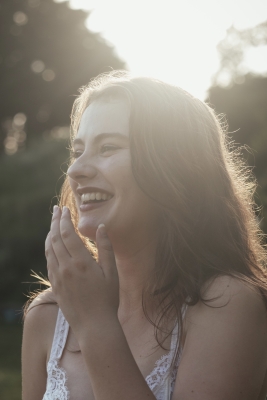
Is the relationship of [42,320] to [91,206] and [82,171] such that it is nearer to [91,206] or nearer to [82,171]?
[91,206]

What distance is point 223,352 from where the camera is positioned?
8.01 feet

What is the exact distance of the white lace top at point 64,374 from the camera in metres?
2.71

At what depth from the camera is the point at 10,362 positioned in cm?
1089

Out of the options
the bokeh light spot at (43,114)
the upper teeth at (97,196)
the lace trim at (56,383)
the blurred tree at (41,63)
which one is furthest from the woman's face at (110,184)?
the bokeh light spot at (43,114)

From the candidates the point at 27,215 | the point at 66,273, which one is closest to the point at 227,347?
the point at 66,273

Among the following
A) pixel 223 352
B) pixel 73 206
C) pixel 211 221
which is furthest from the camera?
pixel 73 206

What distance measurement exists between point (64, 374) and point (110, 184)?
108cm

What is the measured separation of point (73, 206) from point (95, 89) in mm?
887

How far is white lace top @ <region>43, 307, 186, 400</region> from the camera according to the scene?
2.71 metres

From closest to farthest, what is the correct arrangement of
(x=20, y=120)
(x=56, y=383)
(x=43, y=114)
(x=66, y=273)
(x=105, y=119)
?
(x=66, y=273)
(x=56, y=383)
(x=105, y=119)
(x=43, y=114)
(x=20, y=120)

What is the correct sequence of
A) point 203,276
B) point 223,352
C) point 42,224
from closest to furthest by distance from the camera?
point 223,352 → point 203,276 → point 42,224

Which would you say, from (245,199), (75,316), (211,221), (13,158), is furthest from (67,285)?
(13,158)

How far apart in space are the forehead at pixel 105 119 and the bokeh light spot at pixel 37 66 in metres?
32.7

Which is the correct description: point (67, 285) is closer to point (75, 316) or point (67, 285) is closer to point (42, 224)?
point (75, 316)
